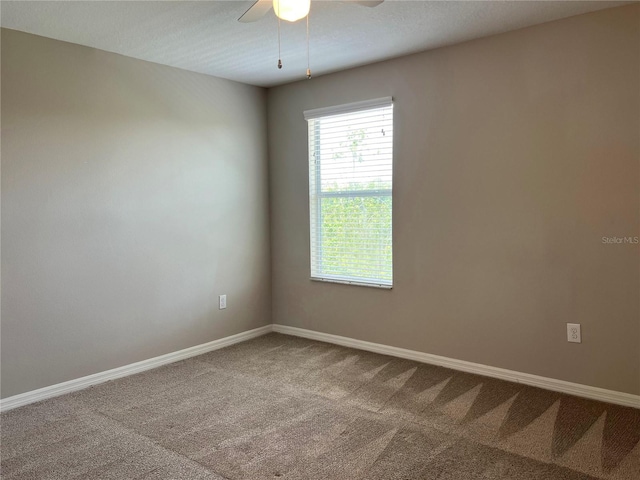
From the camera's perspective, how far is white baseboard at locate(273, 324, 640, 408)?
111 inches

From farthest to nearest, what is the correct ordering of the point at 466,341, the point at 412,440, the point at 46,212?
1. the point at 466,341
2. the point at 46,212
3. the point at 412,440

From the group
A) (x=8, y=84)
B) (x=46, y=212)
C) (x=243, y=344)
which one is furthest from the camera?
(x=243, y=344)

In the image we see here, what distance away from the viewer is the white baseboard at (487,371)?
111 inches

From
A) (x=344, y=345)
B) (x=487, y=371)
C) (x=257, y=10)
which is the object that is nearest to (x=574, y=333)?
(x=487, y=371)

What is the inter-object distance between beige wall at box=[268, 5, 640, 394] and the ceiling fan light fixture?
1.61 metres

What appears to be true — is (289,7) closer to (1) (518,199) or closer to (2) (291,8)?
(2) (291,8)

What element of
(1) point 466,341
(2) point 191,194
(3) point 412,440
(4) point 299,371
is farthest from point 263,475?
(2) point 191,194

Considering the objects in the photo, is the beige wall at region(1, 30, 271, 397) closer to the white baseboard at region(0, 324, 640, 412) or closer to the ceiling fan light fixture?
the white baseboard at region(0, 324, 640, 412)

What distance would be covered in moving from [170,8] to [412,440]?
2.61 m

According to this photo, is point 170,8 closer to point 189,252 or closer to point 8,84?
point 8,84

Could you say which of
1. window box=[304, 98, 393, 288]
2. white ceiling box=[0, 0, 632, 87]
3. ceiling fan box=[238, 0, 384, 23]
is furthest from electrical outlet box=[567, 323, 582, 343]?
ceiling fan box=[238, 0, 384, 23]

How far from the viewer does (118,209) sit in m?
3.40

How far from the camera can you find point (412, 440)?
2.41 metres

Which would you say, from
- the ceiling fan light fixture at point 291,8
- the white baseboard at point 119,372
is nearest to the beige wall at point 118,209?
the white baseboard at point 119,372
